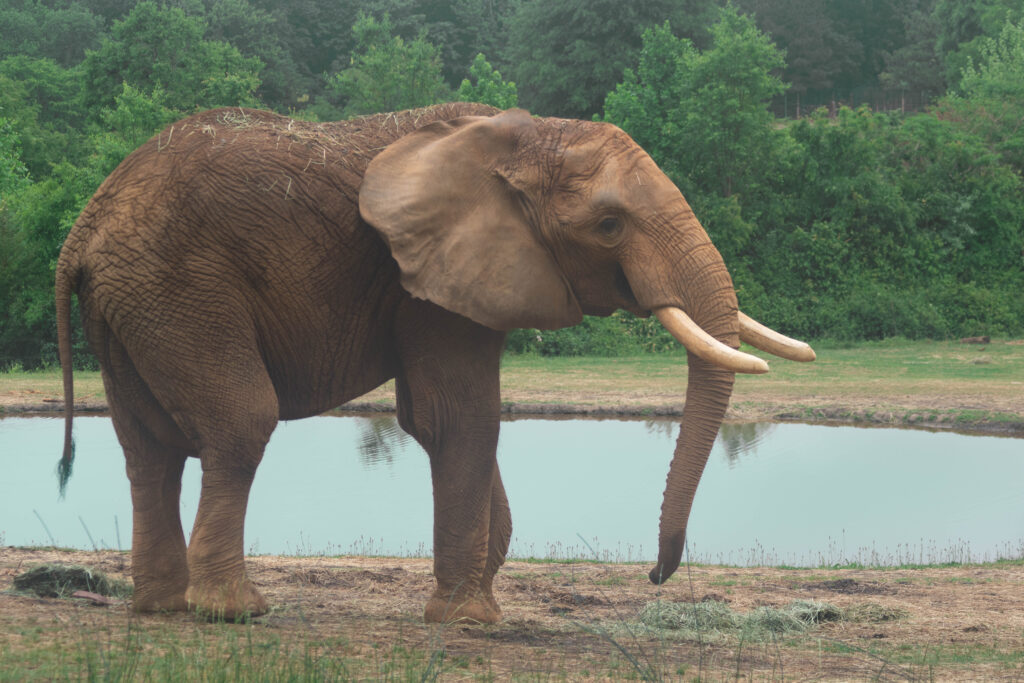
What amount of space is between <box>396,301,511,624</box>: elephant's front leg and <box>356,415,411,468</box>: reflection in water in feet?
38.8

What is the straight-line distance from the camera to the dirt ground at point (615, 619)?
237 inches

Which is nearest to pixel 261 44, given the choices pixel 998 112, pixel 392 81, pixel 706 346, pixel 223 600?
pixel 392 81

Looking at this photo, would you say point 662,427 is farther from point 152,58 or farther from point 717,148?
Result: point 152,58

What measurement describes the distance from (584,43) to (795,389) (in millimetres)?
28038

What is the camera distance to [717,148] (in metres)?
37.9

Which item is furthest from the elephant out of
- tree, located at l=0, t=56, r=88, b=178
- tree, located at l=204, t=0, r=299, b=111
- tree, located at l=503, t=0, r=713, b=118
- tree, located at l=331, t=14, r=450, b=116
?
tree, located at l=204, t=0, r=299, b=111

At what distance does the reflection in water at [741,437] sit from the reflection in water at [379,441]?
5439mm

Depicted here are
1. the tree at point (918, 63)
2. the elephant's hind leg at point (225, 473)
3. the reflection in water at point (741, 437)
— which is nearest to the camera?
the elephant's hind leg at point (225, 473)

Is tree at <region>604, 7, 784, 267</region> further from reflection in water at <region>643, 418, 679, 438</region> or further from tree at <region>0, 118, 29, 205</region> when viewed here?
tree at <region>0, 118, 29, 205</region>

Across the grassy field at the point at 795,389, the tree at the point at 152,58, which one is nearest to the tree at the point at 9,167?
the tree at the point at 152,58

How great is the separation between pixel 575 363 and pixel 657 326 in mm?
4543

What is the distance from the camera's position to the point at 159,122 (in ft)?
119

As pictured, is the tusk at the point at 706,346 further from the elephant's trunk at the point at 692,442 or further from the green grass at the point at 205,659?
the green grass at the point at 205,659

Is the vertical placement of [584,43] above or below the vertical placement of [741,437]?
above
